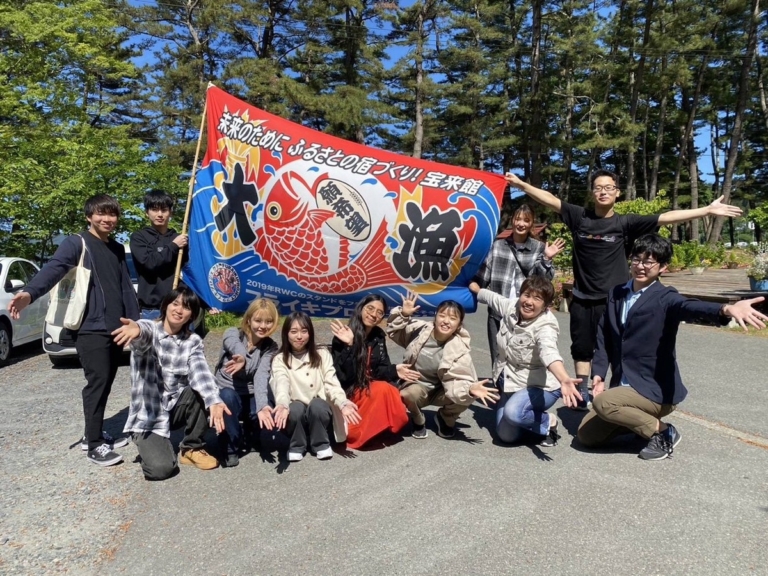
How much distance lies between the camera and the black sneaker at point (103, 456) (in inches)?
140

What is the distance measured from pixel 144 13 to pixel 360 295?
2116 centimetres

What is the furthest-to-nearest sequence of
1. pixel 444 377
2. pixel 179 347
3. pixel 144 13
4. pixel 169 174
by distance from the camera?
1. pixel 144 13
2. pixel 169 174
3. pixel 444 377
4. pixel 179 347

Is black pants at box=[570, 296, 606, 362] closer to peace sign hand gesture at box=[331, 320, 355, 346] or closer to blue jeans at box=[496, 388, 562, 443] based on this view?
blue jeans at box=[496, 388, 562, 443]

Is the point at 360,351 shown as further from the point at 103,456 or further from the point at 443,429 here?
the point at 103,456

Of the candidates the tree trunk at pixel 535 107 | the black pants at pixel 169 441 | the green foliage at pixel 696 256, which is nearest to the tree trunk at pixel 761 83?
the tree trunk at pixel 535 107

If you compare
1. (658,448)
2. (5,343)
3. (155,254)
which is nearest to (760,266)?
(658,448)

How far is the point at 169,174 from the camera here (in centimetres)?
1130

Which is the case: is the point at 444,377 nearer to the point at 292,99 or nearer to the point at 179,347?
Answer: the point at 179,347

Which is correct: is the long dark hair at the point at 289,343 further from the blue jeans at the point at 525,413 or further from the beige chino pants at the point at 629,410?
the beige chino pants at the point at 629,410

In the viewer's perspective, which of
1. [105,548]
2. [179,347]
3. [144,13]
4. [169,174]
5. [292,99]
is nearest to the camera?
[105,548]

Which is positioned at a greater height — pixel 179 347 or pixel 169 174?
pixel 169 174

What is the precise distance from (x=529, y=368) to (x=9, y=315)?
692 centimetres

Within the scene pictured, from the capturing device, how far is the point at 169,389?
11.4 feet

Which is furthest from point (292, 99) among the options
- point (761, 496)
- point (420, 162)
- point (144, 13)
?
point (761, 496)
